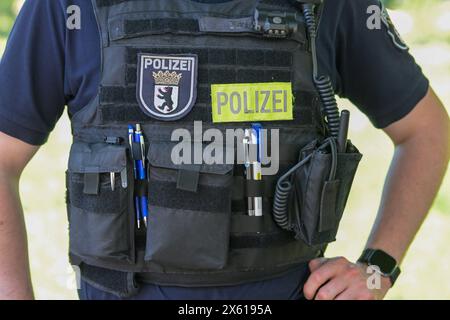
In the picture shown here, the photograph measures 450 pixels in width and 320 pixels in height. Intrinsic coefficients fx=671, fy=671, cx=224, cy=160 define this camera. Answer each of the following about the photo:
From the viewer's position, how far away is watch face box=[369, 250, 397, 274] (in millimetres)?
1812

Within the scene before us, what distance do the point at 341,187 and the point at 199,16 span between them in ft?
1.74

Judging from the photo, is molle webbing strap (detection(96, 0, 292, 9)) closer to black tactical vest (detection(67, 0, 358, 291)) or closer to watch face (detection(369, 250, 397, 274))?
black tactical vest (detection(67, 0, 358, 291))

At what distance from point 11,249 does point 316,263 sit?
753mm


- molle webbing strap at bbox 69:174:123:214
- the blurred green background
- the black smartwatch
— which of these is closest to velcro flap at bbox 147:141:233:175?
molle webbing strap at bbox 69:174:123:214

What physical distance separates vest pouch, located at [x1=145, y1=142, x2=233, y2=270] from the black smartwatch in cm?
47

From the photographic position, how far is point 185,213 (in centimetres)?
154

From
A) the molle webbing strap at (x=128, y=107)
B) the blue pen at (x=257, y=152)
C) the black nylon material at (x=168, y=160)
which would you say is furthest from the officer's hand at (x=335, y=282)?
the molle webbing strap at (x=128, y=107)

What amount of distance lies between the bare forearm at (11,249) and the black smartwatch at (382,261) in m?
0.88

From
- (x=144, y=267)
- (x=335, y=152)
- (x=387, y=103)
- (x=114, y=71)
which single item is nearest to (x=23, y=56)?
(x=114, y=71)

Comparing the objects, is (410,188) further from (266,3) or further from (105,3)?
(105,3)

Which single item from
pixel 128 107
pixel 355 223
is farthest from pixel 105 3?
pixel 355 223

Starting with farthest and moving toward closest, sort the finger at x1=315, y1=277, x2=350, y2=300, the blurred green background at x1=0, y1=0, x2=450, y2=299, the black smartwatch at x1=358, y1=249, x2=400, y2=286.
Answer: the blurred green background at x1=0, y1=0, x2=450, y2=299
the black smartwatch at x1=358, y1=249, x2=400, y2=286
the finger at x1=315, y1=277, x2=350, y2=300

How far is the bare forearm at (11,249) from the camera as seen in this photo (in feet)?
5.22

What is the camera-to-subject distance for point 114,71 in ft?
5.10
